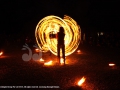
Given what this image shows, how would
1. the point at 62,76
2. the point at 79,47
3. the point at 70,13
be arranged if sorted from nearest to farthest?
the point at 62,76 < the point at 79,47 < the point at 70,13

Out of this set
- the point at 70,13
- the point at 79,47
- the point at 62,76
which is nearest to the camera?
the point at 62,76

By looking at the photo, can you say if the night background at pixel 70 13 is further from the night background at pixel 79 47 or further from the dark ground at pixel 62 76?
the dark ground at pixel 62 76

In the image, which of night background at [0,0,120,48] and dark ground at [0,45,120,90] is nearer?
dark ground at [0,45,120,90]

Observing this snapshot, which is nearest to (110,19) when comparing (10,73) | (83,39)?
(83,39)

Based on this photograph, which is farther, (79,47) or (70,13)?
(70,13)

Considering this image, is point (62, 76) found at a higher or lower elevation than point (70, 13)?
lower

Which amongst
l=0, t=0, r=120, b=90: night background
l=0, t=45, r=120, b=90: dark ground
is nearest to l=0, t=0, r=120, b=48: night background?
l=0, t=0, r=120, b=90: night background

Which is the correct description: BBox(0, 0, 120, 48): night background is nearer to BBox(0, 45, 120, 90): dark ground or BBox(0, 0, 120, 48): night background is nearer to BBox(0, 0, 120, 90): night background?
BBox(0, 0, 120, 90): night background

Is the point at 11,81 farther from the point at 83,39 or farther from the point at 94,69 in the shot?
the point at 83,39

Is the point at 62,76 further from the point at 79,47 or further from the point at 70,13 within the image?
the point at 70,13

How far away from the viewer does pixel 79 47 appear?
21.8 meters

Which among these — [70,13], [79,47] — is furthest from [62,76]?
[70,13]

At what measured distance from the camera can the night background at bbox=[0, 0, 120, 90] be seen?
28.7ft

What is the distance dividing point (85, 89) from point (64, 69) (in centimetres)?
343
